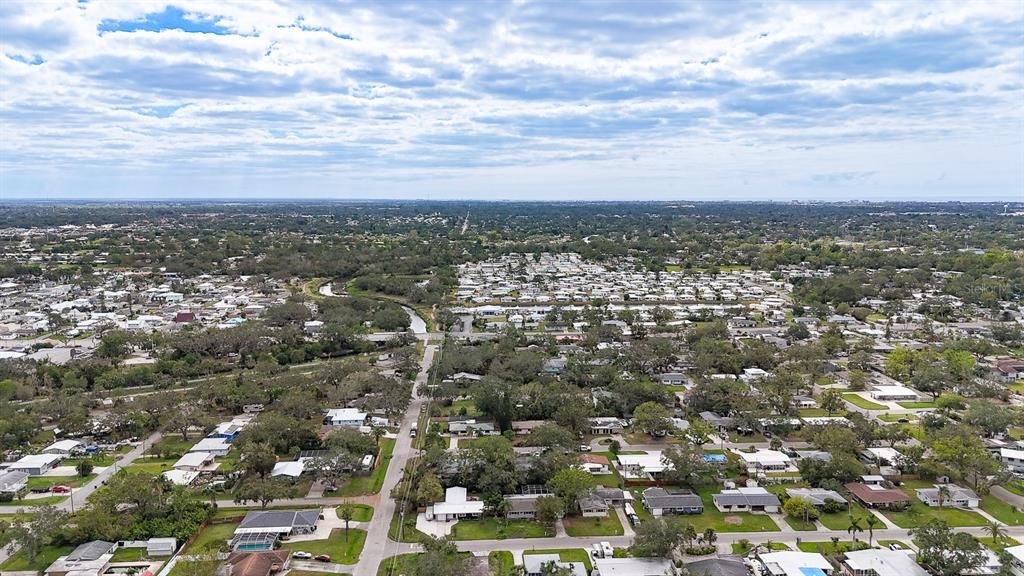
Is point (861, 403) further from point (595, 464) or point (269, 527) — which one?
point (269, 527)

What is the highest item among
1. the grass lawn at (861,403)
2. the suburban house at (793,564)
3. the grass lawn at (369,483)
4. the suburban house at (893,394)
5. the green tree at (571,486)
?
the green tree at (571,486)

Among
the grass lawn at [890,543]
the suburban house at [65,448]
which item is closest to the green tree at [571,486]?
the grass lawn at [890,543]

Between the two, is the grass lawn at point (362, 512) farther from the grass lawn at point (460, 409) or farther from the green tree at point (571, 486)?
the grass lawn at point (460, 409)

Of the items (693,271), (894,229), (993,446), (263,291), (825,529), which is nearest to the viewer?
(825,529)

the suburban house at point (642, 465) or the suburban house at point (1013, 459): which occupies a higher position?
the suburban house at point (1013, 459)

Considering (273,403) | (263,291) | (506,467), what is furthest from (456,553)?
(263,291)

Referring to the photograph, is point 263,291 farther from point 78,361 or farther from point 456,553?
point 456,553
